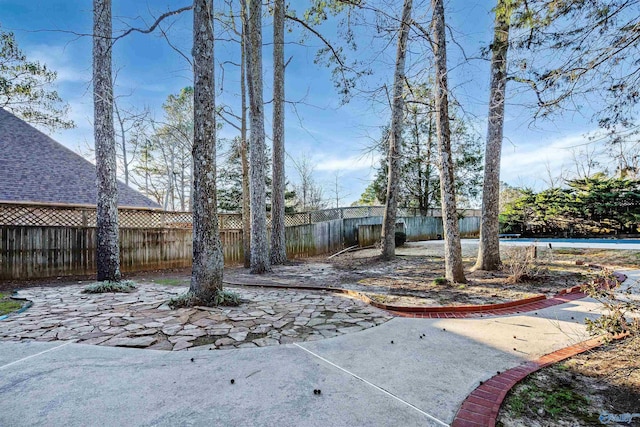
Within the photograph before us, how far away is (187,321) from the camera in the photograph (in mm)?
3408

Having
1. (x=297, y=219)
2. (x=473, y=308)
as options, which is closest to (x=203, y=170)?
(x=473, y=308)

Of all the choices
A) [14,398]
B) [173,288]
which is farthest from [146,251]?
[14,398]

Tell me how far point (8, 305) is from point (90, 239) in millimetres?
3381

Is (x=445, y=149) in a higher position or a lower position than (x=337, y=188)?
lower

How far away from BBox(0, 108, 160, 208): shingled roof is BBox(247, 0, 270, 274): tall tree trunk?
6538 millimetres

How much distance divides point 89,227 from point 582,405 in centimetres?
898

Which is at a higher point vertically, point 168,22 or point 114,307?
point 168,22

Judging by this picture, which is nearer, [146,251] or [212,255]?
[212,255]

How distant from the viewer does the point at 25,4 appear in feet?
22.4

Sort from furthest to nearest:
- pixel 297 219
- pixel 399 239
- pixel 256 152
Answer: pixel 399 239
pixel 297 219
pixel 256 152

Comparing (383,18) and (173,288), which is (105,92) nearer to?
(173,288)

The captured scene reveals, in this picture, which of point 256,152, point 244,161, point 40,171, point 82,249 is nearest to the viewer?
point 256,152

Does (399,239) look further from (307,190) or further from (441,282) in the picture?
(307,190)

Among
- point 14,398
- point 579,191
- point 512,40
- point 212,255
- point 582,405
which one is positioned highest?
point 512,40
